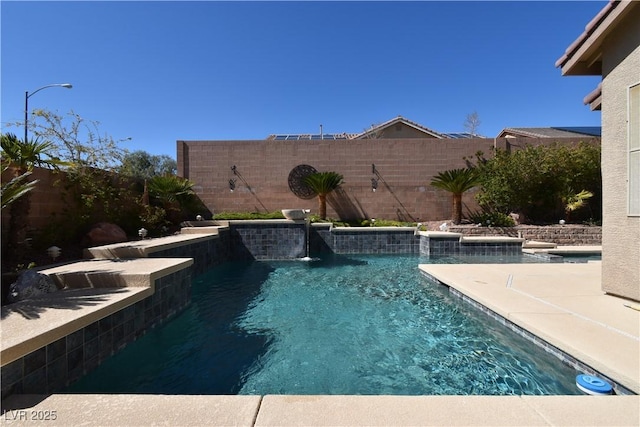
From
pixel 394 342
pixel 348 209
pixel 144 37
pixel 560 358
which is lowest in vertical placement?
pixel 394 342

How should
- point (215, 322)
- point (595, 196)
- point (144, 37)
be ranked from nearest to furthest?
point (215, 322), point (144, 37), point (595, 196)

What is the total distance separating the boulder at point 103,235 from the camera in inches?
276

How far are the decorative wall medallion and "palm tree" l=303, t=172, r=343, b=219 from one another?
2.27 feet

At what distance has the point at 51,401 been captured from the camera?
6.86 feet

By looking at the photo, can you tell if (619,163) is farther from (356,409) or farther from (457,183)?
(457,183)

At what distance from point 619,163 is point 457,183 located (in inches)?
411

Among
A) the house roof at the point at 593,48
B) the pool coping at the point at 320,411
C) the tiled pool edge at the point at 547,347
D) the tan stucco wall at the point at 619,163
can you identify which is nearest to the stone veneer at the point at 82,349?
the pool coping at the point at 320,411

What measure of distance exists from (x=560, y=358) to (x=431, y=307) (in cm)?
225

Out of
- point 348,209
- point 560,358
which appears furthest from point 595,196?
point 560,358

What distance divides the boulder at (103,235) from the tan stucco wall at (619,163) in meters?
9.63

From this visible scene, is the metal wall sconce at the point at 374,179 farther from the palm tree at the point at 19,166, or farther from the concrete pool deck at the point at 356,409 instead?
the concrete pool deck at the point at 356,409

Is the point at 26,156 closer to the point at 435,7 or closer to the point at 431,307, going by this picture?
the point at 431,307

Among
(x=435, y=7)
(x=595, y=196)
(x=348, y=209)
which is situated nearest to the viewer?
(x=435, y=7)

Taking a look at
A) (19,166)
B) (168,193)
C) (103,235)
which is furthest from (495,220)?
(19,166)
